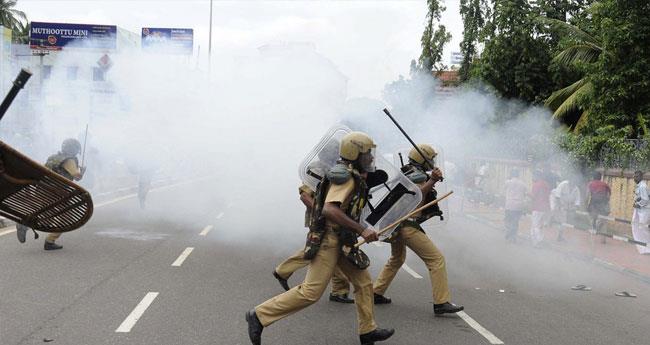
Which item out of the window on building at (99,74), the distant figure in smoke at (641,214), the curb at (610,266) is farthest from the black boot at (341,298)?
the window on building at (99,74)

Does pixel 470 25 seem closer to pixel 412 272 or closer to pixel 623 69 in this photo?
pixel 623 69

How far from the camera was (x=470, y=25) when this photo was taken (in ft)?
101

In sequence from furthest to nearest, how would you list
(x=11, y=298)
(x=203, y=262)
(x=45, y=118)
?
(x=45, y=118) < (x=203, y=262) < (x=11, y=298)

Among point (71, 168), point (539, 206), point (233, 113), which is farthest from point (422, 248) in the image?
point (233, 113)

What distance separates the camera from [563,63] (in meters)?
23.6

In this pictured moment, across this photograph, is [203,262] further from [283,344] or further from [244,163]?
[244,163]

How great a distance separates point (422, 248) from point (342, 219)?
1951 millimetres

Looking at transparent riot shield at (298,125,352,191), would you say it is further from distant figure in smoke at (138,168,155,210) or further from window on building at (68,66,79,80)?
window on building at (68,66,79,80)

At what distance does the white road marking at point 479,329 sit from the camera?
5.95m

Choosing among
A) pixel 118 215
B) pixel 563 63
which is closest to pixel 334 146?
pixel 118 215

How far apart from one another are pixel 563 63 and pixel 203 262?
17918 mm

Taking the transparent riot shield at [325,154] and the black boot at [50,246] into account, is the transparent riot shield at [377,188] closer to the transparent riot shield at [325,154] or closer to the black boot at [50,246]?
the transparent riot shield at [325,154]

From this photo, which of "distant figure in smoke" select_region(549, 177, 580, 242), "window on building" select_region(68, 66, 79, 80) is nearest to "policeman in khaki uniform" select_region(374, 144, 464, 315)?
"distant figure in smoke" select_region(549, 177, 580, 242)

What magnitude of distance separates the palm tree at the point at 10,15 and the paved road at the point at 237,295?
4376 centimetres
